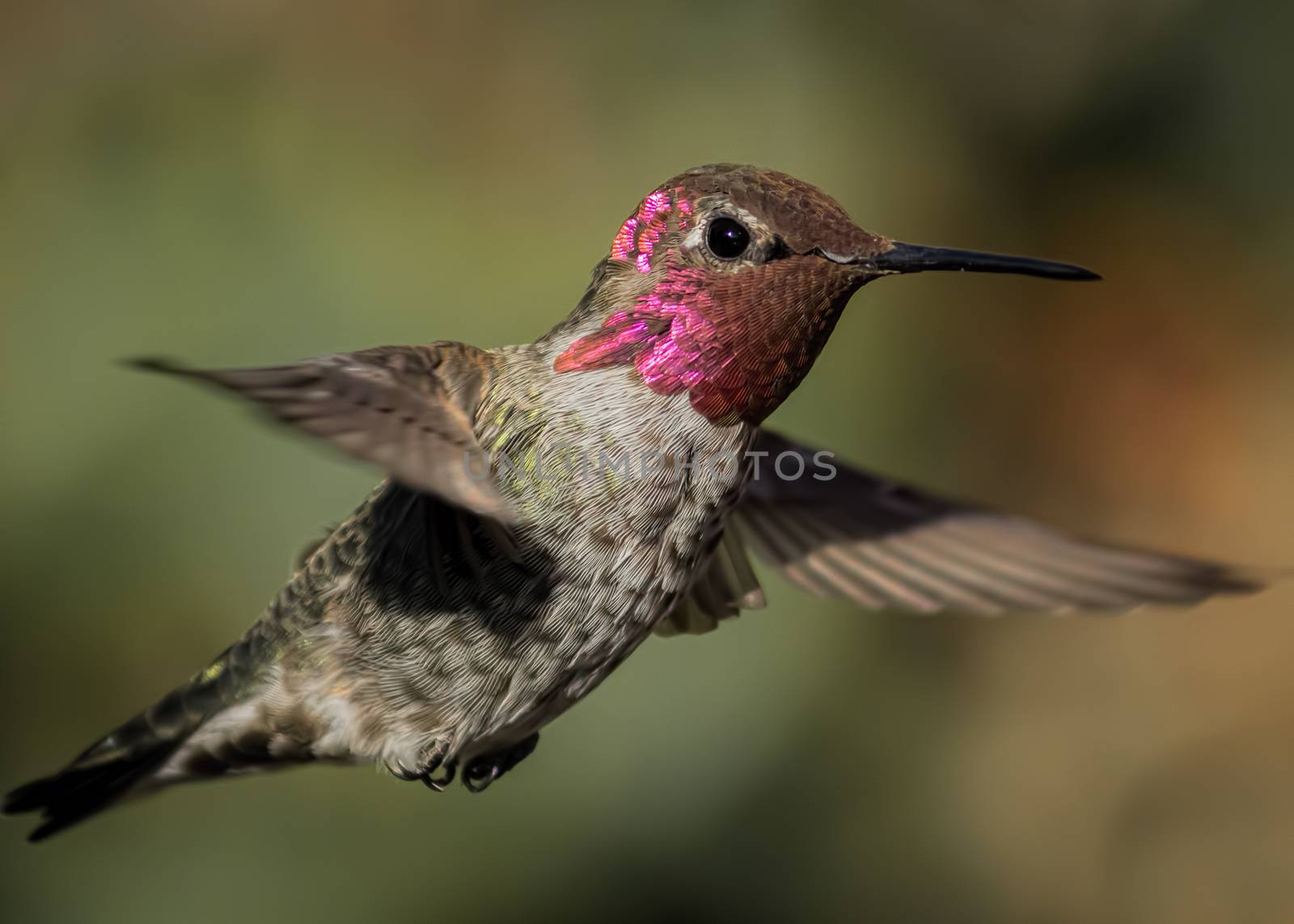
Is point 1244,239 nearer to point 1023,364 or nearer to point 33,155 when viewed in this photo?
point 1023,364

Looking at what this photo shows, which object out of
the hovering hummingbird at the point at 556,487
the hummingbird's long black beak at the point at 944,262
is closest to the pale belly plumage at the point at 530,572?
the hovering hummingbird at the point at 556,487

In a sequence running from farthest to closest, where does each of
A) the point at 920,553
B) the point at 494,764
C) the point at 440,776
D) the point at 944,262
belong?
the point at 920,553, the point at 494,764, the point at 440,776, the point at 944,262

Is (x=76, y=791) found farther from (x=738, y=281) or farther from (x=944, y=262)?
(x=944, y=262)

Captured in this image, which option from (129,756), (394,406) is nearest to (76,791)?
(129,756)

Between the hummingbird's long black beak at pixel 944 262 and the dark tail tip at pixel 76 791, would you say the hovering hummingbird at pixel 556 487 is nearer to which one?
the hummingbird's long black beak at pixel 944 262

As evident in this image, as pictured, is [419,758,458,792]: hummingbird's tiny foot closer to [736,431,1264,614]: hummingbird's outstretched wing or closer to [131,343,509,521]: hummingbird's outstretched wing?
[131,343,509,521]: hummingbird's outstretched wing

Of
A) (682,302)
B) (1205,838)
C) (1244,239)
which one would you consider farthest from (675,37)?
(1205,838)

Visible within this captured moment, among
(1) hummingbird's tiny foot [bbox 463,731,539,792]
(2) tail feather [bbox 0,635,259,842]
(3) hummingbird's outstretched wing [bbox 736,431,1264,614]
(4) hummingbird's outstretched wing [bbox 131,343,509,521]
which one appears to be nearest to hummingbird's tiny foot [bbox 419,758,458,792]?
(1) hummingbird's tiny foot [bbox 463,731,539,792]
